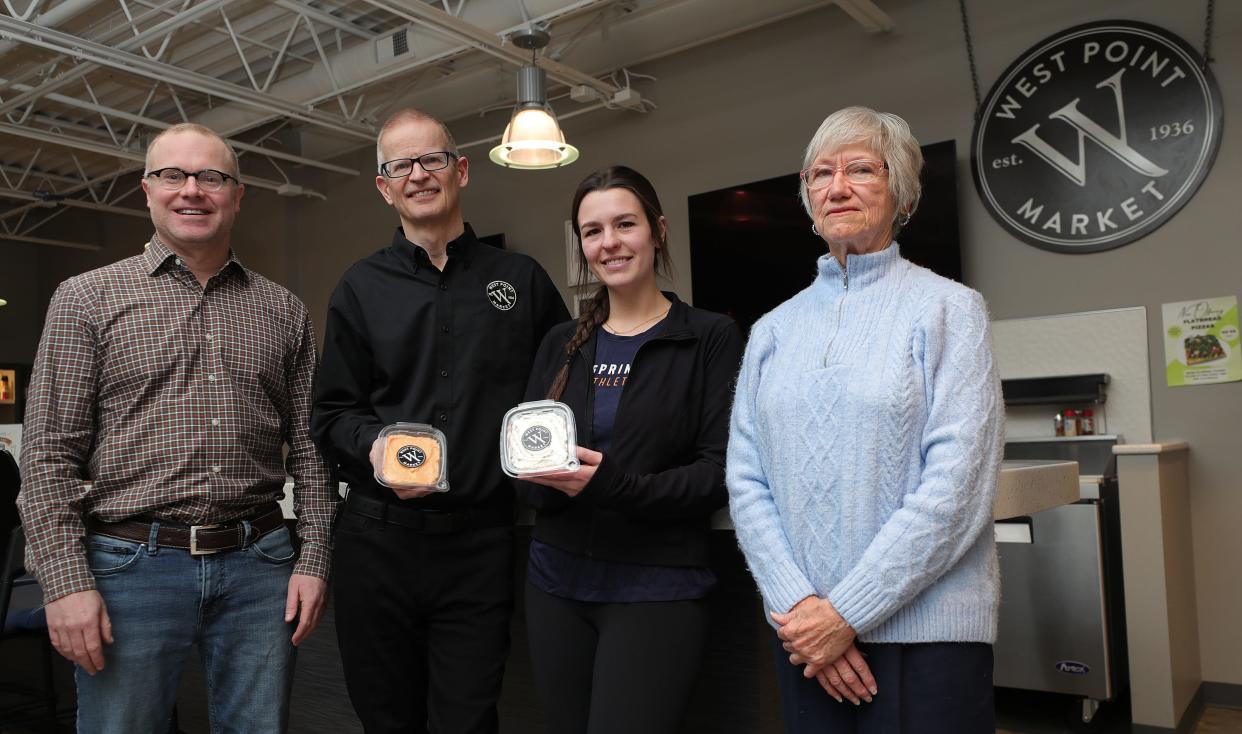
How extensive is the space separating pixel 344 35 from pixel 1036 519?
5.64 meters

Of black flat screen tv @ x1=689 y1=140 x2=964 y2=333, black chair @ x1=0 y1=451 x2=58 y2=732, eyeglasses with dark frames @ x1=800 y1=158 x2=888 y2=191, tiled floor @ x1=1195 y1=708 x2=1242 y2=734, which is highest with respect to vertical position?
black flat screen tv @ x1=689 y1=140 x2=964 y2=333

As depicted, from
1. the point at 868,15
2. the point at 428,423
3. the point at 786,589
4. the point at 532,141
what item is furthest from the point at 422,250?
the point at 868,15

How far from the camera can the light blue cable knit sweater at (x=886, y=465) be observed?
1276 millimetres

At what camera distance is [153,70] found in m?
5.77

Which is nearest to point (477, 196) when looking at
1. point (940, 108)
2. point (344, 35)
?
point (344, 35)

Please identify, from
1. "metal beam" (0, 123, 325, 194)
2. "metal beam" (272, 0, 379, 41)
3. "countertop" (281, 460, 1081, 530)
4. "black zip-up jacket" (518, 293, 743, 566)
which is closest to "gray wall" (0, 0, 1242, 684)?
"metal beam" (272, 0, 379, 41)

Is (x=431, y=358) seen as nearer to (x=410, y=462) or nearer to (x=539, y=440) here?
(x=410, y=462)

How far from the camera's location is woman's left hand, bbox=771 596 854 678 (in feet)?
4.25

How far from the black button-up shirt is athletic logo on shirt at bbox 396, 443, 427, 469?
13 centimetres

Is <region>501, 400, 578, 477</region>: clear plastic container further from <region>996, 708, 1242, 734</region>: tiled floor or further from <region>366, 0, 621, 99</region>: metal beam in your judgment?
<region>366, 0, 621, 99</region>: metal beam

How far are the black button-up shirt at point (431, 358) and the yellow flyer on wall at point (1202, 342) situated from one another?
3.63 metres

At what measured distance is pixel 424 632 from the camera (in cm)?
182

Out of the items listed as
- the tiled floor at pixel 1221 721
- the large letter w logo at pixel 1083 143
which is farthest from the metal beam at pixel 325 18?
the tiled floor at pixel 1221 721

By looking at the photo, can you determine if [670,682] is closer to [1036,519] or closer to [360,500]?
[360,500]
